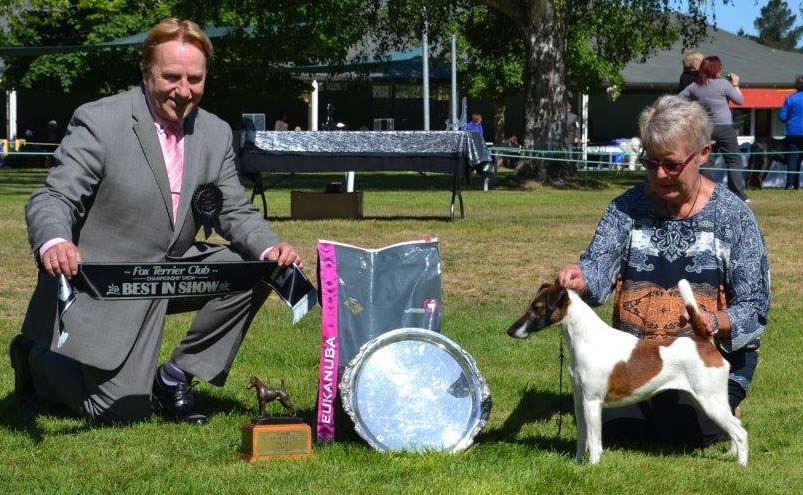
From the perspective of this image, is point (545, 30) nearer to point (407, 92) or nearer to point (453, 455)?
point (453, 455)

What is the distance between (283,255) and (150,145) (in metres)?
Result: 0.62

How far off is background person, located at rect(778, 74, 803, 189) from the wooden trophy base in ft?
50.0

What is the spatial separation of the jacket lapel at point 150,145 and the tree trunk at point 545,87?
50.9ft

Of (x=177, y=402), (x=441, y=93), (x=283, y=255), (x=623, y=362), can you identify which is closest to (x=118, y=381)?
(x=177, y=402)

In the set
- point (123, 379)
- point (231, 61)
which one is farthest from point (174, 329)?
point (231, 61)

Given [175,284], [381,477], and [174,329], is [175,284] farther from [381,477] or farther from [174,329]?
[174,329]

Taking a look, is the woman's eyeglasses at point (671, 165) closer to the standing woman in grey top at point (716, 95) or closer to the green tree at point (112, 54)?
the standing woman in grey top at point (716, 95)

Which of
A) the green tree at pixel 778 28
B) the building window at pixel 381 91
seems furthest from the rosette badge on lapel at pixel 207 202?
the green tree at pixel 778 28

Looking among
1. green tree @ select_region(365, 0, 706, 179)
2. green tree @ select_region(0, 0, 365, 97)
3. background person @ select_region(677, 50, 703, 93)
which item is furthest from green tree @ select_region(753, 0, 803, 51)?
background person @ select_region(677, 50, 703, 93)

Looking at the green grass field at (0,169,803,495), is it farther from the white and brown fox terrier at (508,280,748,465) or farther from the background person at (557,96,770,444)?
the background person at (557,96,770,444)

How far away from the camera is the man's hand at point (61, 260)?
3699 millimetres

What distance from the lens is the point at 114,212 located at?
4.29 meters

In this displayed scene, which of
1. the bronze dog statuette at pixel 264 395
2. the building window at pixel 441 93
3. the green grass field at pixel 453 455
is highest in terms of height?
the building window at pixel 441 93

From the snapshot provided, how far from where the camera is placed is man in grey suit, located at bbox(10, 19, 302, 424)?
4219mm
